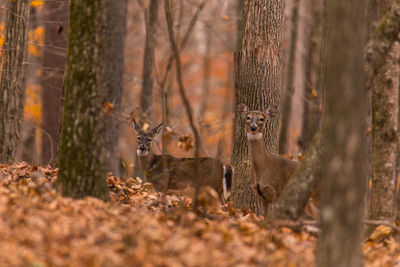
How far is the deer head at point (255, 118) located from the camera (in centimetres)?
879

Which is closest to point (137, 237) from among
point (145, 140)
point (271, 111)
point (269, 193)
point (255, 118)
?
point (269, 193)

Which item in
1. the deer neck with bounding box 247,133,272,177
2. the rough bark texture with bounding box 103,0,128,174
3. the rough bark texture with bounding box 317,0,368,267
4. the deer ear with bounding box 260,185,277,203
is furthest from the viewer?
the rough bark texture with bounding box 103,0,128,174

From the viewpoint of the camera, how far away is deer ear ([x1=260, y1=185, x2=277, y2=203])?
837 cm

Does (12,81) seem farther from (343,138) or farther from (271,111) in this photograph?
(343,138)

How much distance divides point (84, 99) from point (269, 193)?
10.7ft

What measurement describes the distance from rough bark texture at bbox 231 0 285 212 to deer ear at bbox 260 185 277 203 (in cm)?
93

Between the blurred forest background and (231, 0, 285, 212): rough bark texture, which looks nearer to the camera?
the blurred forest background

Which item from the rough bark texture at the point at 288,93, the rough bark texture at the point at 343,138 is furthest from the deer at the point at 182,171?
the rough bark texture at the point at 288,93

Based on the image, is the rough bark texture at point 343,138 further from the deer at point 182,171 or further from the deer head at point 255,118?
the deer at point 182,171

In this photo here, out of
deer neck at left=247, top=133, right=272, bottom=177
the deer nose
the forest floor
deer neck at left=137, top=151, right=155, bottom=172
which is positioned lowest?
the forest floor

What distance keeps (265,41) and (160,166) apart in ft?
10.6

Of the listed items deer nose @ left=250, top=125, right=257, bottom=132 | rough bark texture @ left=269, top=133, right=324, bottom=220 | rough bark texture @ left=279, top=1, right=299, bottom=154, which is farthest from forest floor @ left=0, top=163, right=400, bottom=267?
rough bark texture @ left=279, top=1, right=299, bottom=154

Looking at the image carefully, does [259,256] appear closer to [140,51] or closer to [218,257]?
[218,257]

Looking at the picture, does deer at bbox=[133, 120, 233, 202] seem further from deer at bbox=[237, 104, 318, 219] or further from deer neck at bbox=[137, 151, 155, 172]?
deer at bbox=[237, 104, 318, 219]
